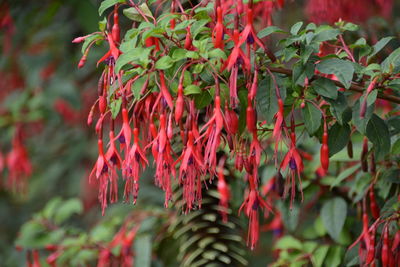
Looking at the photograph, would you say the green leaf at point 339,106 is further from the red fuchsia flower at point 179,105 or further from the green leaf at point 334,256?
the green leaf at point 334,256

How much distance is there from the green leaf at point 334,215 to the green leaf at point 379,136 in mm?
358

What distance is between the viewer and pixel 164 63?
946 mm

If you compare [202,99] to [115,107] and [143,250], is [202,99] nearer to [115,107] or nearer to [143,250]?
[115,107]

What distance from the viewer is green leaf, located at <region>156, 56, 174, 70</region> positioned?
3.09ft

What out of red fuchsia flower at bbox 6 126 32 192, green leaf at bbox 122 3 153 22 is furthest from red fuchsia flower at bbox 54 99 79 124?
green leaf at bbox 122 3 153 22

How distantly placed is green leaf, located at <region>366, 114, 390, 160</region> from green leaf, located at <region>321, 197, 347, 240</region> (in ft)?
1.18

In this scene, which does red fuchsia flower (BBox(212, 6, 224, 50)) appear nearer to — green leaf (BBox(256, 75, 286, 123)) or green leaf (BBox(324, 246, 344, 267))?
green leaf (BBox(256, 75, 286, 123))

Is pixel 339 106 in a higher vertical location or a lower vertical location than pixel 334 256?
higher

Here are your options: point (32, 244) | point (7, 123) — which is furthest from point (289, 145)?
point (7, 123)

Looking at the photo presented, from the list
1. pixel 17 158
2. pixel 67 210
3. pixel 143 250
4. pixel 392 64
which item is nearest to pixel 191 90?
pixel 392 64

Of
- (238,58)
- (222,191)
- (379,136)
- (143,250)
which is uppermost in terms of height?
(238,58)

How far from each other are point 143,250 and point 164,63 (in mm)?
770

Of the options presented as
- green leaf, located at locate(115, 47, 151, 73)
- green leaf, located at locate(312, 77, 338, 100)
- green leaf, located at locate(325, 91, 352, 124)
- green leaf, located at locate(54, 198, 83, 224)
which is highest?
green leaf, located at locate(115, 47, 151, 73)

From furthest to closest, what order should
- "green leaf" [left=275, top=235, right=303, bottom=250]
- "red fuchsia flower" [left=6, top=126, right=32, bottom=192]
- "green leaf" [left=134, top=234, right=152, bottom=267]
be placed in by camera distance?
1. "red fuchsia flower" [left=6, top=126, right=32, bottom=192]
2. "green leaf" [left=134, top=234, right=152, bottom=267]
3. "green leaf" [left=275, top=235, right=303, bottom=250]
